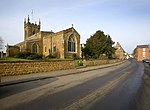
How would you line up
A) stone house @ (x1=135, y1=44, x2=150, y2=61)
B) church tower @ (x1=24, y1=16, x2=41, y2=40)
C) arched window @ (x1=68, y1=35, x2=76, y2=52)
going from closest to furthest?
arched window @ (x1=68, y1=35, x2=76, y2=52), church tower @ (x1=24, y1=16, x2=41, y2=40), stone house @ (x1=135, y1=44, x2=150, y2=61)

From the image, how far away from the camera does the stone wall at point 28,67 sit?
17245 millimetres

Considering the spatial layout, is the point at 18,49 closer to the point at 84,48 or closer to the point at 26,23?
the point at 26,23

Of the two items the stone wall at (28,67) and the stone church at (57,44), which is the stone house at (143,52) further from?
the stone wall at (28,67)

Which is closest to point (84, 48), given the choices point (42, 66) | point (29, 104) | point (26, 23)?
point (26, 23)

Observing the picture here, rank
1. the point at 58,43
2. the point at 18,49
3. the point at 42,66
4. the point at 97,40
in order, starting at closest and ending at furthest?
1. the point at 42,66
2. the point at 58,43
3. the point at 97,40
4. the point at 18,49

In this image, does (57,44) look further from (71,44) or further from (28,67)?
(28,67)

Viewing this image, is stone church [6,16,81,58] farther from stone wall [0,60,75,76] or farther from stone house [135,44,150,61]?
stone house [135,44,150,61]

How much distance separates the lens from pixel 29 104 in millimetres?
6875

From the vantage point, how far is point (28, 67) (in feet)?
65.2

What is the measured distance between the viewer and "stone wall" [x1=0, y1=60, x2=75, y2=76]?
1725cm

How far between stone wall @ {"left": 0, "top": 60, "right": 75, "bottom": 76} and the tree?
90.0ft

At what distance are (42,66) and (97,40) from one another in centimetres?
3416

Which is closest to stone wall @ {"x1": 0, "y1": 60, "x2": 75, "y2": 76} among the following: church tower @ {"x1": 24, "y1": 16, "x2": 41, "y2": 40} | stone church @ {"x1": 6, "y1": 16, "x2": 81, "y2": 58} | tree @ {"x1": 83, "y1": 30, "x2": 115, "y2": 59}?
stone church @ {"x1": 6, "y1": 16, "x2": 81, "y2": 58}

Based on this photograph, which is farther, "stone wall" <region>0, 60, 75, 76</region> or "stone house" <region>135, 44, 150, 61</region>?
"stone house" <region>135, 44, 150, 61</region>
